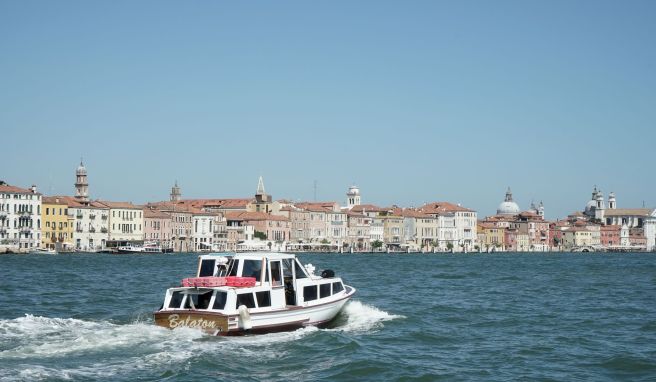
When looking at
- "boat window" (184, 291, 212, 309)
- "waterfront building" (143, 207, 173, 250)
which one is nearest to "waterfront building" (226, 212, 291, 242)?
"waterfront building" (143, 207, 173, 250)

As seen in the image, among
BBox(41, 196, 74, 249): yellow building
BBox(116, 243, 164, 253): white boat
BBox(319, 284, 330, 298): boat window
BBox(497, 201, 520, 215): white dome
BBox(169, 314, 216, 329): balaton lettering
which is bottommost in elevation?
BBox(169, 314, 216, 329): balaton lettering

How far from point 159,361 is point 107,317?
7944 mm

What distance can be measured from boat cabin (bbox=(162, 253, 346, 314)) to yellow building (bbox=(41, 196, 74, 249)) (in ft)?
258

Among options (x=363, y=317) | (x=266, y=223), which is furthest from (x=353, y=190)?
(x=363, y=317)

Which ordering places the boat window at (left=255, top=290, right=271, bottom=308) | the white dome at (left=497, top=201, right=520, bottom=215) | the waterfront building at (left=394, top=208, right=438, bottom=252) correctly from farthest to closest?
the white dome at (left=497, top=201, right=520, bottom=215) → the waterfront building at (left=394, top=208, right=438, bottom=252) → the boat window at (left=255, top=290, right=271, bottom=308)

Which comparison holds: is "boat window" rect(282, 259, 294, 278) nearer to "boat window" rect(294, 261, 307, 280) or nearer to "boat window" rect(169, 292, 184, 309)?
"boat window" rect(294, 261, 307, 280)

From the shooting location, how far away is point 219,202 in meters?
134

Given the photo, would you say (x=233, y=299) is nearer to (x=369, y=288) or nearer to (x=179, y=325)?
(x=179, y=325)

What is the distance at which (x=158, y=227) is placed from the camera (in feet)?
368

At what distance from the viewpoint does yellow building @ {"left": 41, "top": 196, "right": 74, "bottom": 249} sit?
9775 cm

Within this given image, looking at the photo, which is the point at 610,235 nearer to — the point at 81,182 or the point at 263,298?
the point at 81,182

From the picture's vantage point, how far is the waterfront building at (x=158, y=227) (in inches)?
4348

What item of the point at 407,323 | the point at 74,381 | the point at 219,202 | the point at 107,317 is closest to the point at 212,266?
the point at 107,317

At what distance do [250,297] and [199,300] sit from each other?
1057 millimetres
